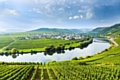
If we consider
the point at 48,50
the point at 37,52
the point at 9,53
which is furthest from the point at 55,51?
the point at 9,53

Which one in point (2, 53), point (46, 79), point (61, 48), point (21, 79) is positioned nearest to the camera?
point (21, 79)

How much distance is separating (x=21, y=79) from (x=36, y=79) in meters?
4.45

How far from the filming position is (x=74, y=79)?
3825 cm

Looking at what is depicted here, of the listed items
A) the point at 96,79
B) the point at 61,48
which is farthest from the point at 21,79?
the point at 61,48

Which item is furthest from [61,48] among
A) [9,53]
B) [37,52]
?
[9,53]

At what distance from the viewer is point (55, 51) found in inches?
6270

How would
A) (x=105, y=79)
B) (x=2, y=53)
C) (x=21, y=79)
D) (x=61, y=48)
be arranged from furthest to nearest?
(x=61, y=48), (x=2, y=53), (x=21, y=79), (x=105, y=79)

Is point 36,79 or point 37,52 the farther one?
point 37,52

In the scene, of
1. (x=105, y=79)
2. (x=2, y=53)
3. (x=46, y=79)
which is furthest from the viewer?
(x=2, y=53)

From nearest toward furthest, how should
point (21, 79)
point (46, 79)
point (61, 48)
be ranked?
point (21, 79), point (46, 79), point (61, 48)

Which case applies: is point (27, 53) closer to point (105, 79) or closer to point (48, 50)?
point (48, 50)

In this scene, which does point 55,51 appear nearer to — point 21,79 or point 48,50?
point 48,50

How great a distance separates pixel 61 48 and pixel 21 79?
413ft

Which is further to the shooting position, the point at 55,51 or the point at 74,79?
the point at 55,51
